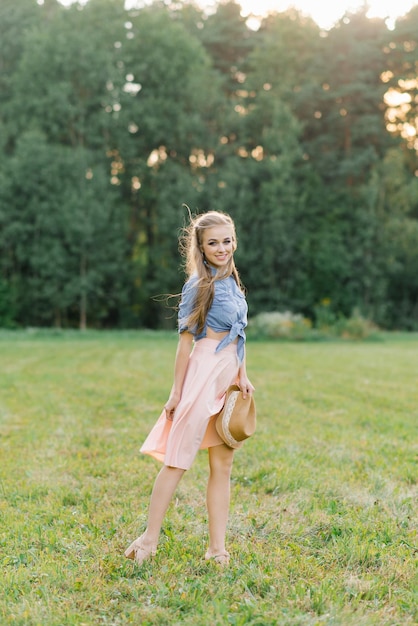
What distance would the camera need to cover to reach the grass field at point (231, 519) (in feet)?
9.00

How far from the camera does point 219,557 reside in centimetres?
321

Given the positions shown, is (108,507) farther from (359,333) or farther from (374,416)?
(359,333)

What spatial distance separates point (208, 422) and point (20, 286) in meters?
24.9

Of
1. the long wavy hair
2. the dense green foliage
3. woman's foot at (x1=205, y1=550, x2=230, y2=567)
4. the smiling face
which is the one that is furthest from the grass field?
the dense green foliage

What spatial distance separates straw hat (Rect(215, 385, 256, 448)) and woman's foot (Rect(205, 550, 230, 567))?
1.67ft

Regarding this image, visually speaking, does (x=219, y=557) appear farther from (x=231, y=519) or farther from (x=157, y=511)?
(x=231, y=519)

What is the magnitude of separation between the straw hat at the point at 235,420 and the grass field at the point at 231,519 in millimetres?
579

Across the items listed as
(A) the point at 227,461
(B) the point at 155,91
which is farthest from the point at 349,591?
(B) the point at 155,91

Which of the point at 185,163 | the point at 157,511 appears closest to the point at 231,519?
the point at 157,511

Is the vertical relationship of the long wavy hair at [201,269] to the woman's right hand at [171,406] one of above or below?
above

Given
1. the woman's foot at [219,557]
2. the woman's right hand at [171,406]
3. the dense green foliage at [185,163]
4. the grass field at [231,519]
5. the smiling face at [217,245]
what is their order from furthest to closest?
the dense green foliage at [185,163] → the smiling face at [217,245] → the woman's right hand at [171,406] → the woman's foot at [219,557] → the grass field at [231,519]

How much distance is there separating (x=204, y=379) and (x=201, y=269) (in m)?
0.56

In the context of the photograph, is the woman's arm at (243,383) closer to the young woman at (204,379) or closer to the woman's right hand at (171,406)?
the young woman at (204,379)

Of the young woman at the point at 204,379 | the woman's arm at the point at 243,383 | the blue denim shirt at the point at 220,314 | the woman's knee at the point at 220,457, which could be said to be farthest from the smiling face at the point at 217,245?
the woman's knee at the point at 220,457
